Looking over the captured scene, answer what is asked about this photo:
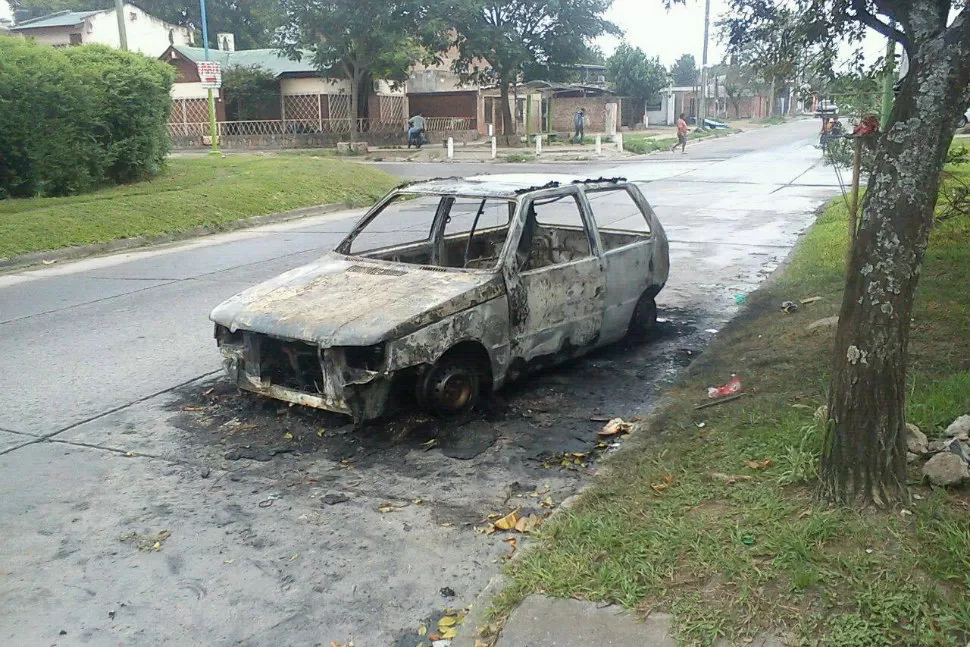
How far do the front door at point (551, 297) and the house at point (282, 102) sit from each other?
37.5 meters

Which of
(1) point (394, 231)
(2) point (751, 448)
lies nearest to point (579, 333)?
(2) point (751, 448)

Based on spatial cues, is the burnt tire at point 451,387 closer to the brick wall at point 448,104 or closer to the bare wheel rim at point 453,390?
the bare wheel rim at point 453,390

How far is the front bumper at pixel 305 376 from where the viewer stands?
5.30 m

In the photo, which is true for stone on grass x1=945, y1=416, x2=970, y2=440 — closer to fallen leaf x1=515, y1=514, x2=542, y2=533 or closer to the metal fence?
fallen leaf x1=515, y1=514, x2=542, y2=533

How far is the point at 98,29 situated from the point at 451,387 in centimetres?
5119

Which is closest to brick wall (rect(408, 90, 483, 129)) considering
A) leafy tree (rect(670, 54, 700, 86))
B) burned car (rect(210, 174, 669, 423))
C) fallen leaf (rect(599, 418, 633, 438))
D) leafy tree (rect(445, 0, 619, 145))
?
leafy tree (rect(445, 0, 619, 145))

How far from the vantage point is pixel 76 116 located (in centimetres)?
1755

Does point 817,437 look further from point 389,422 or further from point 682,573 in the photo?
point 389,422

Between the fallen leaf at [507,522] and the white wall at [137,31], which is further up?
the white wall at [137,31]

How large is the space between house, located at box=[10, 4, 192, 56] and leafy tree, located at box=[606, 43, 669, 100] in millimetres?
28200

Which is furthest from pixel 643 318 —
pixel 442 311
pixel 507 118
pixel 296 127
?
pixel 296 127

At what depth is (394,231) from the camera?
49.0 feet

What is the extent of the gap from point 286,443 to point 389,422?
2.26ft

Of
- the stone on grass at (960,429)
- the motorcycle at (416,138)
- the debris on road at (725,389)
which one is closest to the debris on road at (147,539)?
the debris on road at (725,389)
